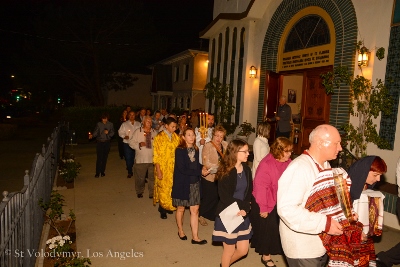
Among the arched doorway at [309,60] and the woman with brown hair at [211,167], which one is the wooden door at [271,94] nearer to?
the arched doorway at [309,60]

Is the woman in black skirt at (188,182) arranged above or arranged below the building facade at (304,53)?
below

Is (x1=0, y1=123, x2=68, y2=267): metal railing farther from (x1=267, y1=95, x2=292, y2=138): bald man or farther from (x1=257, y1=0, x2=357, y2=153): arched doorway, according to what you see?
(x1=257, y1=0, x2=357, y2=153): arched doorway

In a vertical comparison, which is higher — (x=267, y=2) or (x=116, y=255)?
(x=267, y=2)

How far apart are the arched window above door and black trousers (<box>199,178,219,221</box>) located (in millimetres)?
6176

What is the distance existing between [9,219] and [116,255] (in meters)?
2.35

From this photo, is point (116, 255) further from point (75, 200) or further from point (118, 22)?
point (118, 22)

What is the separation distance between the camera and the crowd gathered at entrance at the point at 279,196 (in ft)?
9.12

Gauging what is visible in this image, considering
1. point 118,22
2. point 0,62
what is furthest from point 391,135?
point 0,62

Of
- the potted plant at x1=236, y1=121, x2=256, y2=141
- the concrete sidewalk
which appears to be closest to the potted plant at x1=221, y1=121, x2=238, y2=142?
the potted plant at x1=236, y1=121, x2=256, y2=141

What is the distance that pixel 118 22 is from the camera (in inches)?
1329

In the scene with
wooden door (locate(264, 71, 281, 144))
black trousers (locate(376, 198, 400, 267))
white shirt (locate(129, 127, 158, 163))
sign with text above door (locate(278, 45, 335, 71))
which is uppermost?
sign with text above door (locate(278, 45, 335, 71))

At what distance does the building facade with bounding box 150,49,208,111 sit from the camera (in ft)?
92.8

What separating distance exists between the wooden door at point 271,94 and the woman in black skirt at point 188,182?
304 inches

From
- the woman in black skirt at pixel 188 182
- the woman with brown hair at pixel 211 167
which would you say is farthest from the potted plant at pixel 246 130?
A: the woman in black skirt at pixel 188 182
